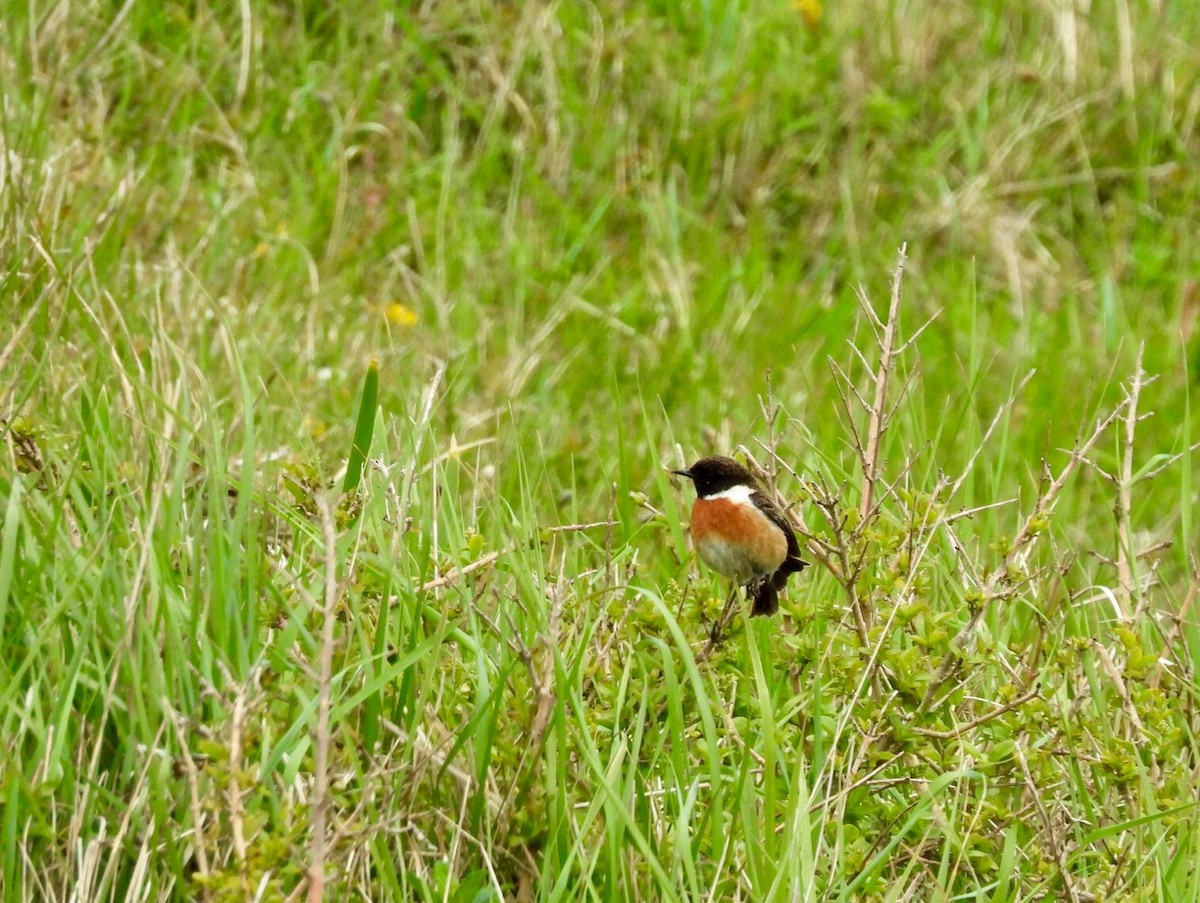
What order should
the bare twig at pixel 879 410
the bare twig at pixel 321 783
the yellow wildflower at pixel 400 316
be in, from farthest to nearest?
1. the yellow wildflower at pixel 400 316
2. the bare twig at pixel 879 410
3. the bare twig at pixel 321 783

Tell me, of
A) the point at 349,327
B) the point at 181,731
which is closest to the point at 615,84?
the point at 349,327

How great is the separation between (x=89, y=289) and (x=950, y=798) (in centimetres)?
310

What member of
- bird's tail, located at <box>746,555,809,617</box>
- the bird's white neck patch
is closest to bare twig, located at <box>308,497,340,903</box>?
bird's tail, located at <box>746,555,809,617</box>

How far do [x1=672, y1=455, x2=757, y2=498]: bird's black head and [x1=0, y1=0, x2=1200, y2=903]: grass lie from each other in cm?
7

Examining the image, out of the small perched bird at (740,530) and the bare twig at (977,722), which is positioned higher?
the bare twig at (977,722)

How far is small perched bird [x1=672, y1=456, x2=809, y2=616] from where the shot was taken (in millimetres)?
4562

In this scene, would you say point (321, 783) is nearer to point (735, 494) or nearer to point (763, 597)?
point (763, 597)

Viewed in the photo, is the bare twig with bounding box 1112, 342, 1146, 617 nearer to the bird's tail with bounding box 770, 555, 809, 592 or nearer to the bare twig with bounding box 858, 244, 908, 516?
the bare twig with bounding box 858, 244, 908, 516

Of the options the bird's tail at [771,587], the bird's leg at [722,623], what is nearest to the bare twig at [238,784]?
the bird's leg at [722,623]

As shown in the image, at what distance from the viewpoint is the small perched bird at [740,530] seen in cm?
456

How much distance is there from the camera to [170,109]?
7422mm

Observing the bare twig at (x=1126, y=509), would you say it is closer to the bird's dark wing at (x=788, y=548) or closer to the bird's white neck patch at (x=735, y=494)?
the bird's dark wing at (x=788, y=548)

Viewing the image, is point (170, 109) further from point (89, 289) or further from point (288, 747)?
point (288, 747)

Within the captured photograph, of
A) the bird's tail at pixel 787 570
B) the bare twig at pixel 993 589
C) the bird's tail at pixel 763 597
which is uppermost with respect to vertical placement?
the bare twig at pixel 993 589
